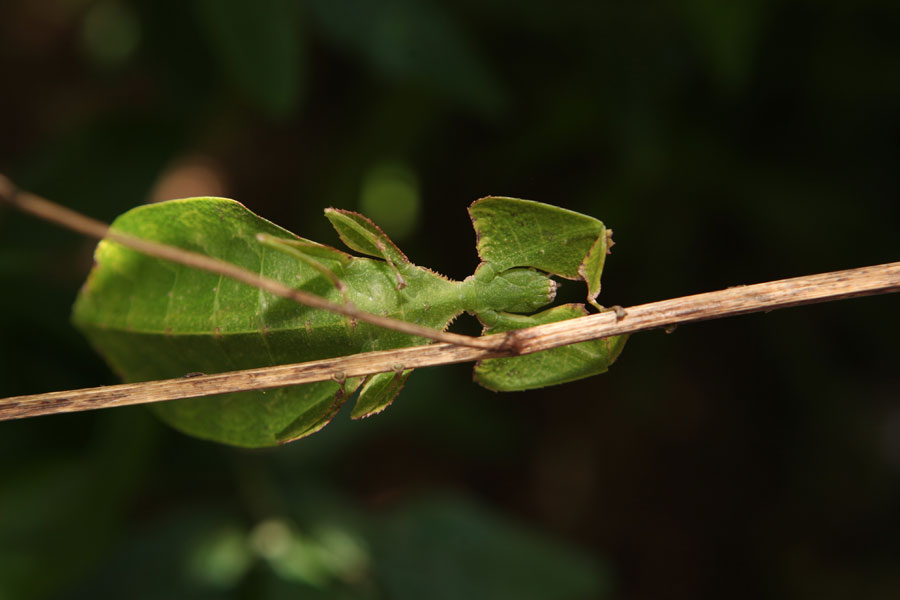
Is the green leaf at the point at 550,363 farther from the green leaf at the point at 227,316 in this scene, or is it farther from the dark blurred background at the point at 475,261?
the dark blurred background at the point at 475,261

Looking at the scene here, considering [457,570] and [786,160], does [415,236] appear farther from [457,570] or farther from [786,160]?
[786,160]

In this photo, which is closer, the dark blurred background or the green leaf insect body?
the green leaf insect body

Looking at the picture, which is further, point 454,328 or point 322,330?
point 454,328

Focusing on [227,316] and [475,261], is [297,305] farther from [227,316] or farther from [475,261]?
[475,261]

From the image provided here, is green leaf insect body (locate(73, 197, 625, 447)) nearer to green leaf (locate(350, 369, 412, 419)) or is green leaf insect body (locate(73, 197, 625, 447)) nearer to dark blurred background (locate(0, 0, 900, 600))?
green leaf (locate(350, 369, 412, 419))

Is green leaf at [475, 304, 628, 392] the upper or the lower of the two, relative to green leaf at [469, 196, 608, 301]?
lower

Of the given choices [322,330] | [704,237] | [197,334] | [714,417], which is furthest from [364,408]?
[714,417]

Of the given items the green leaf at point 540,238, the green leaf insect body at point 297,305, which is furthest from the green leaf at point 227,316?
A: the green leaf at point 540,238

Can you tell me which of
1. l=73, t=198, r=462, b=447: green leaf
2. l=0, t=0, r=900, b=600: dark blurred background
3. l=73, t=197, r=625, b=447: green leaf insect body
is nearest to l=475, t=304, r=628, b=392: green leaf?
l=73, t=197, r=625, b=447: green leaf insect body
